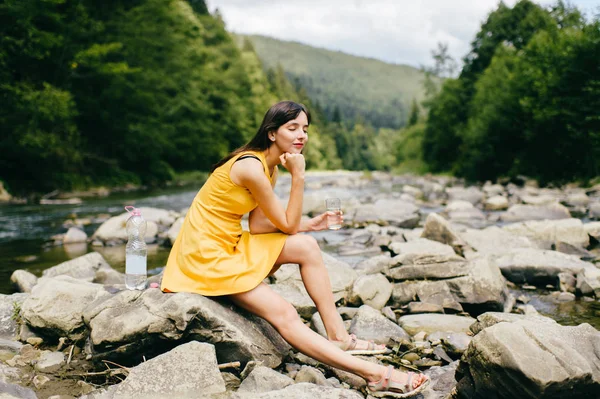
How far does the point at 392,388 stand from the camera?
319 cm

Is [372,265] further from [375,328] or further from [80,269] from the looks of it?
[80,269]

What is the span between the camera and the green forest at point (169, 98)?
62.7ft

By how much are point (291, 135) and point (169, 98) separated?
1162 inches

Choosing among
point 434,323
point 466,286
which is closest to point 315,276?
point 434,323

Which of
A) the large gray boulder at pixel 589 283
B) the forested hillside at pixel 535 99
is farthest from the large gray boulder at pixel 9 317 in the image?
the forested hillside at pixel 535 99

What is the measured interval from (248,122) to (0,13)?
108 feet

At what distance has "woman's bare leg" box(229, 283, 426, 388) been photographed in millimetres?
3268

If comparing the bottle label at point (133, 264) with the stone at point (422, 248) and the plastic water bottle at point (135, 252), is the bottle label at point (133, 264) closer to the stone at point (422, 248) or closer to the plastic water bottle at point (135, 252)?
the plastic water bottle at point (135, 252)

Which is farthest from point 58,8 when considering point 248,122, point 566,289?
point 248,122

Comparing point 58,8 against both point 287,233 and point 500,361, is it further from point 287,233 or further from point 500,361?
point 500,361

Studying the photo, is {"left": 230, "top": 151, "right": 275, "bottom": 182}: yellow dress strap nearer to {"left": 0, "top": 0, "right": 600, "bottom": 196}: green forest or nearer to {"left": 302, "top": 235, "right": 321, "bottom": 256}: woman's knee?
{"left": 302, "top": 235, "right": 321, "bottom": 256}: woman's knee

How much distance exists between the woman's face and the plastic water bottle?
1.36m

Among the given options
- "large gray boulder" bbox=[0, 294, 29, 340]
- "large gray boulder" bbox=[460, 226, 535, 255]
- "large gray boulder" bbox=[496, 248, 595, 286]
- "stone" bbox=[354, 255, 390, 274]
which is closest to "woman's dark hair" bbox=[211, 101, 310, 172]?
"large gray boulder" bbox=[0, 294, 29, 340]

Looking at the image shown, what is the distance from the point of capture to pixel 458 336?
13.6 ft
